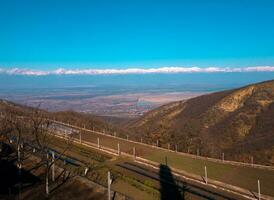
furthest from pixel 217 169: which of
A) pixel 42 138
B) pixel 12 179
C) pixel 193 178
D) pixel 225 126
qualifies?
pixel 225 126

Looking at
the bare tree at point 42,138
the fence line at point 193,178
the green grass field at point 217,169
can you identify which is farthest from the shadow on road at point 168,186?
the bare tree at point 42,138

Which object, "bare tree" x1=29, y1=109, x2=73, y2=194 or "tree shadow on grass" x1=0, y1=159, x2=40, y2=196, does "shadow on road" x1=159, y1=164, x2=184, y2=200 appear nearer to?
"bare tree" x1=29, y1=109, x2=73, y2=194

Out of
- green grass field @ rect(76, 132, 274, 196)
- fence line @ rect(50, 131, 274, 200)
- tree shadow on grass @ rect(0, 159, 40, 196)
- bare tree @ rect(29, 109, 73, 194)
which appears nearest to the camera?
bare tree @ rect(29, 109, 73, 194)

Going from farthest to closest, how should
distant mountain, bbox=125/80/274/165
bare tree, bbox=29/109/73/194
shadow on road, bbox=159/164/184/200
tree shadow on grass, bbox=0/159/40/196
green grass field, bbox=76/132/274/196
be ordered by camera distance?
distant mountain, bbox=125/80/274/165 → green grass field, bbox=76/132/274/196 → tree shadow on grass, bbox=0/159/40/196 → shadow on road, bbox=159/164/184/200 → bare tree, bbox=29/109/73/194

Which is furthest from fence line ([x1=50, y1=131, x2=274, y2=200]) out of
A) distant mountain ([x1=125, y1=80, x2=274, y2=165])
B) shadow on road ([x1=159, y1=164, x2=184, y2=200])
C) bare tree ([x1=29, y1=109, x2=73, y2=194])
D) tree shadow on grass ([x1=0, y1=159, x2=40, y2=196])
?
tree shadow on grass ([x1=0, y1=159, x2=40, y2=196])

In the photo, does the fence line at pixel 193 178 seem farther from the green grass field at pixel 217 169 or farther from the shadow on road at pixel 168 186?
the green grass field at pixel 217 169

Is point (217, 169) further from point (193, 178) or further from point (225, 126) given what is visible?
point (225, 126)

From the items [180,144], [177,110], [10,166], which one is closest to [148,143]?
[180,144]
